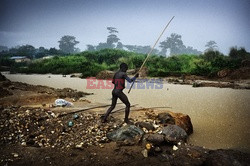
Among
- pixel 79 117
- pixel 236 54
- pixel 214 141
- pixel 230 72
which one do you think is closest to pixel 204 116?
pixel 214 141

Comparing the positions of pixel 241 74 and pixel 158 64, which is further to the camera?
pixel 158 64

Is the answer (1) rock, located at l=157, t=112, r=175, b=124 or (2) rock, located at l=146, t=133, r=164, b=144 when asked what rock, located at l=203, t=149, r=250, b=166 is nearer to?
(2) rock, located at l=146, t=133, r=164, b=144

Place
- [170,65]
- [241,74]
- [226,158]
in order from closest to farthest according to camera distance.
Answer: [226,158] → [241,74] → [170,65]

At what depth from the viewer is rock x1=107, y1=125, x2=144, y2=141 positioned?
3.63 metres

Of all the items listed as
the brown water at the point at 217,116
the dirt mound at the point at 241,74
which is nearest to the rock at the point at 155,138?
the brown water at the point at 217,116

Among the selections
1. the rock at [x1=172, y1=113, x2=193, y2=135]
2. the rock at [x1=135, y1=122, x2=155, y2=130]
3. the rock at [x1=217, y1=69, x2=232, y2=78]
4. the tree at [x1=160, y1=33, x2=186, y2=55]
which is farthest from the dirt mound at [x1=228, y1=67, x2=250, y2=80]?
the tree at [x1=160, y1=33, x2=186, y2=55]

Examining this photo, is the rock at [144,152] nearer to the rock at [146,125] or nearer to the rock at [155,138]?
the rock at [155,138]

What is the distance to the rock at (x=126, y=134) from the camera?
3629 mm

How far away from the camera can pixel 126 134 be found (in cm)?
368

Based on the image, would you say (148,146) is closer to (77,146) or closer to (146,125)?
(146,125)

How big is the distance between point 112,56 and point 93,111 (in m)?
24.1

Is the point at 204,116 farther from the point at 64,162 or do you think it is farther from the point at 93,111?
the point at 64,162

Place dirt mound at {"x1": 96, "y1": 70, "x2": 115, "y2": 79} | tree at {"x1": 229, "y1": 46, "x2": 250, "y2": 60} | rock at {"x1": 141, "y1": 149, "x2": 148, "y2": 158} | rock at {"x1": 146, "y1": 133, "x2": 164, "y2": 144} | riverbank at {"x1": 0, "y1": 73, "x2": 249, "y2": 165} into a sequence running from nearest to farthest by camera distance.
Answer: riverbank at {"x1": 0, "y1": 73, "x2": 249, "y2": 165}, rock at {"x1": 141, "y1": 149, "x2": 148, "y2": 158}, rock at {"x1": 146, "y1": 133, "x2": 164, "y2": 144}, dirt mound at {"x1": 96, "y1": 70, "x2": 115, "y2": 79}, tree at {"x1": 229, "y1": 46, "x2": 250, "y2": 60}

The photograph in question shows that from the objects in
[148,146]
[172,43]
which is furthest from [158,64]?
[172,43]
